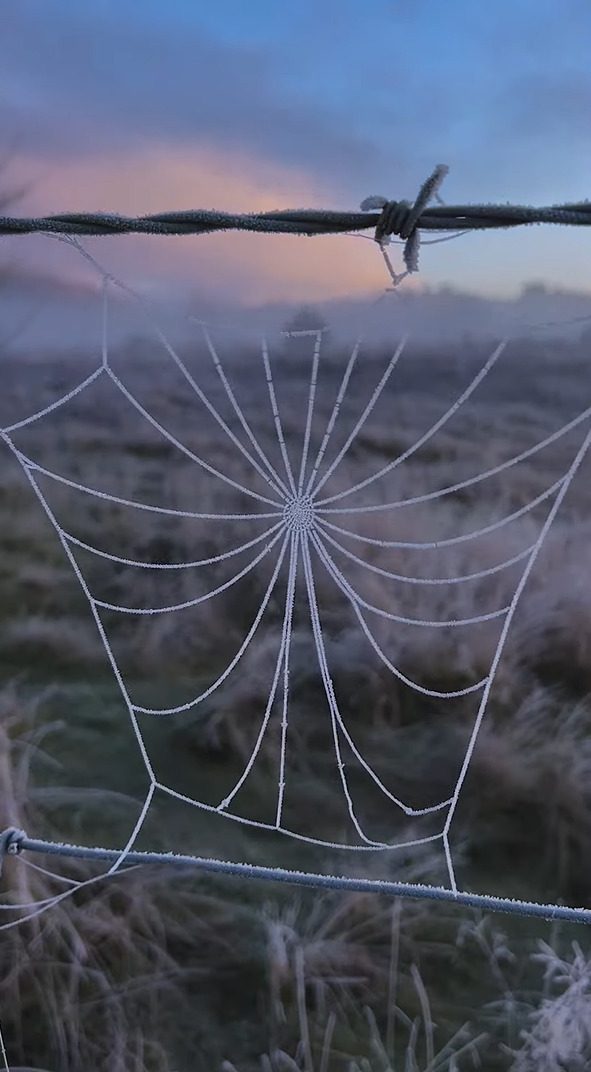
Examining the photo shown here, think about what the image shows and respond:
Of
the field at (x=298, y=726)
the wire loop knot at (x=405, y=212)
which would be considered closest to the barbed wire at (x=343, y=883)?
the field at (x=298, y=726)

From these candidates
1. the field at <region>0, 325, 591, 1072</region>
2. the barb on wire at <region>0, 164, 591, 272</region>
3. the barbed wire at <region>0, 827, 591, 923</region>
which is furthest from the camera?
the field at <region>0, 325, 591, 1072</region>

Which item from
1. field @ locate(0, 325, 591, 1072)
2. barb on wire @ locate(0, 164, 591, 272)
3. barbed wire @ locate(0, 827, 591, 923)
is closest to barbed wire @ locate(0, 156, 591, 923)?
barb on wire @ locate(0, 164, 591, 272)

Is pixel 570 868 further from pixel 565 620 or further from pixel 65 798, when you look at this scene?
pixel 65 798

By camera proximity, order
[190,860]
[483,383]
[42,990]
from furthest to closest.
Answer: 1. [42,990]
2. [483,383]
3. [190,860]

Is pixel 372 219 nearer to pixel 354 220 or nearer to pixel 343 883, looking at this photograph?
pixel 354 220

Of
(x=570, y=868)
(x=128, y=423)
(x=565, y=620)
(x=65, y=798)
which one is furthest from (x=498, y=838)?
(x=128, y=423)

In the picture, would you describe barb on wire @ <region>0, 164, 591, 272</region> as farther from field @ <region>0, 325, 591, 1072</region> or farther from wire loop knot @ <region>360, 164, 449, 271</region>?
field @ <region>0, 325, 591, 1072</region>

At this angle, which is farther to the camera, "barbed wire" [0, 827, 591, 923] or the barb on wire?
"barbed wire" [0, 827, 591, 923]
